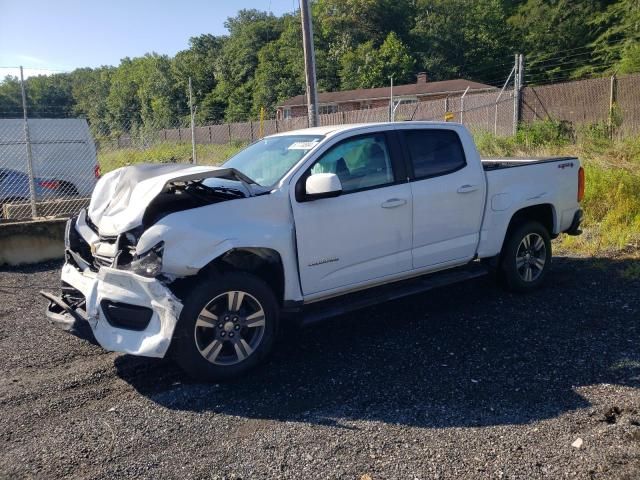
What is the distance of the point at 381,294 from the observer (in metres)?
5.30

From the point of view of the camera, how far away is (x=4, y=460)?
A: 3.54m

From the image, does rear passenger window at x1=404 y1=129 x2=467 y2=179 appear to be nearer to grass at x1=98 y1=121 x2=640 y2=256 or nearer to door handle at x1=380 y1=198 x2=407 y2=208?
door handle at x1=380 y1=198 x2=407 y2=208

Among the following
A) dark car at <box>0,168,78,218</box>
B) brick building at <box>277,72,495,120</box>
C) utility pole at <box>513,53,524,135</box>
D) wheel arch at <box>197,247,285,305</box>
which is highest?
brick building at <box>277,72,495,120</box>

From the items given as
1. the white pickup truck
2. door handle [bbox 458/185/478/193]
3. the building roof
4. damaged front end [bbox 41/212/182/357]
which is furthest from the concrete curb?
the building roof

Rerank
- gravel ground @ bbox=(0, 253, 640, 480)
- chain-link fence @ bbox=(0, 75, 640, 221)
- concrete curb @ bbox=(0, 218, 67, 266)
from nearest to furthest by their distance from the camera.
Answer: gravel ground @ bbox=(0, 253, 640, 480) < concrete curb @ bbox=(0, 218, 67, 266) < chain-link fence @ bbox=(0, 75, 640, 221)

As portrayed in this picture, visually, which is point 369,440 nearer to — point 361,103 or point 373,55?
point 361,103

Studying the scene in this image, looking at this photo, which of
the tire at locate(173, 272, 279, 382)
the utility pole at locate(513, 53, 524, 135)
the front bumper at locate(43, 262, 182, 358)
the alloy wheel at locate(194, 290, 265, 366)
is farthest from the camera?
the utility pole at locate(513, 53, 524, 135)

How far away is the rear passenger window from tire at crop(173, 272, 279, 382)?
2.02m

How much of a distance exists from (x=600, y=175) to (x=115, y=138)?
40.3 ft

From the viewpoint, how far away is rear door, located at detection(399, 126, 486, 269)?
552 centimetres

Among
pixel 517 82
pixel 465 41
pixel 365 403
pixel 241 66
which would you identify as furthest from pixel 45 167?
pixel 241 66

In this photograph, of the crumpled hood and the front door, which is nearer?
the crumpled hood

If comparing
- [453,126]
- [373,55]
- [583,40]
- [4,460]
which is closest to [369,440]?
[4,460]

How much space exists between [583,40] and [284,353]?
5058 cm
